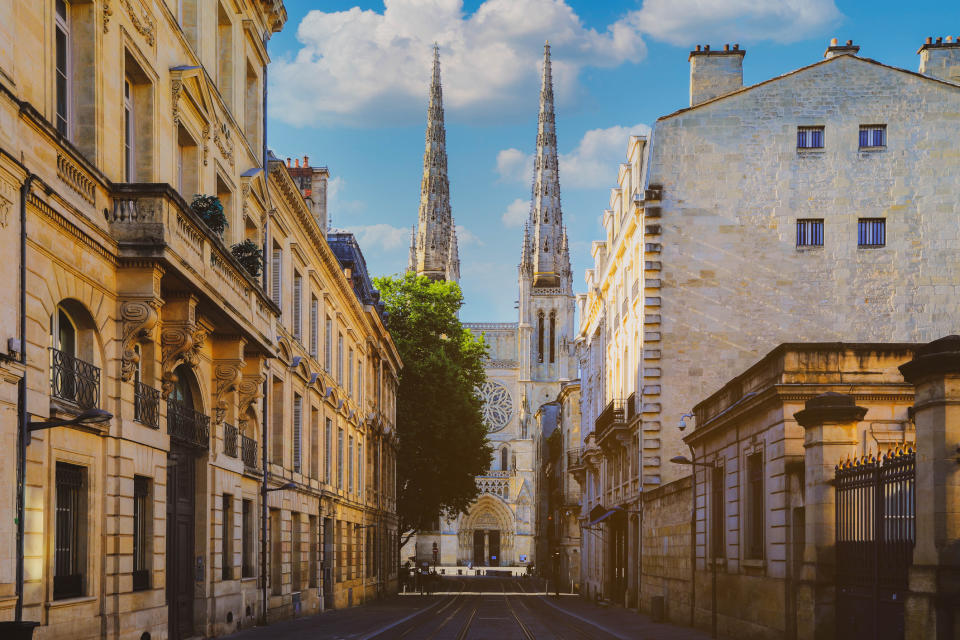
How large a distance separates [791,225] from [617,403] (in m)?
10.2

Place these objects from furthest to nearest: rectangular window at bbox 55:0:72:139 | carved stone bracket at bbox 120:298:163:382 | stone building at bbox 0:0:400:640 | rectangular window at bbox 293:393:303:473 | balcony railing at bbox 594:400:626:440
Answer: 1. balcony railing at bbox 594:400:626:440
2. rectangular window at bbox 293:393:303:473
3. carved stone bracket at bbox 120:298:163:382
4. rectangular window at bbox 55:0:72:139
5. stone building at bbox 0:0:400:640

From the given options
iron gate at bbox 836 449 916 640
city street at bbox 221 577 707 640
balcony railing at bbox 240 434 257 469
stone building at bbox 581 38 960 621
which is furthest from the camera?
stone building at bbox 581 38 960 621

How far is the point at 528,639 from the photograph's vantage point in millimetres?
26031

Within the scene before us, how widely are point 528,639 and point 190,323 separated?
459 inches

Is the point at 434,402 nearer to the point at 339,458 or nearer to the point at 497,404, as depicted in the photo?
the point at 339,458

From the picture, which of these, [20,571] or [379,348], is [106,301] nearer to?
[20,571]

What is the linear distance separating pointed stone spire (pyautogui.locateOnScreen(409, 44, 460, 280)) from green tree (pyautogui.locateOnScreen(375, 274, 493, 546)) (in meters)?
76.7

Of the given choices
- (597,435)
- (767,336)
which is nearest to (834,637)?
(767,336)

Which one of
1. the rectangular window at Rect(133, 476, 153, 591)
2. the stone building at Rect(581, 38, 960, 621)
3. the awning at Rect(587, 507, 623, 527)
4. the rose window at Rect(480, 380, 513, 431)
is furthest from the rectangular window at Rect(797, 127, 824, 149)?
the rose window at Rect(480, 380, 513, 431)

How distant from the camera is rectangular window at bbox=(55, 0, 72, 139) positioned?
15.4 m

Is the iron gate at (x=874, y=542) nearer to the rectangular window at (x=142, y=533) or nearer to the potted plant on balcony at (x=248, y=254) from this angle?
the rectangular window at (x=142, y=533)

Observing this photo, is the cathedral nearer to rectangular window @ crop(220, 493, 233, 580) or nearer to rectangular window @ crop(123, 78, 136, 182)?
rectangular window @ crop(220, 493, 233, 580)

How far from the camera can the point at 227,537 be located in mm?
24062

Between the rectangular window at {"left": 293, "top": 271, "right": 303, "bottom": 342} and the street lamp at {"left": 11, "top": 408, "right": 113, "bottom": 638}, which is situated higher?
the rectangular window at {"left": 293, "top": 271, "right": 303, "bottom": 342}
